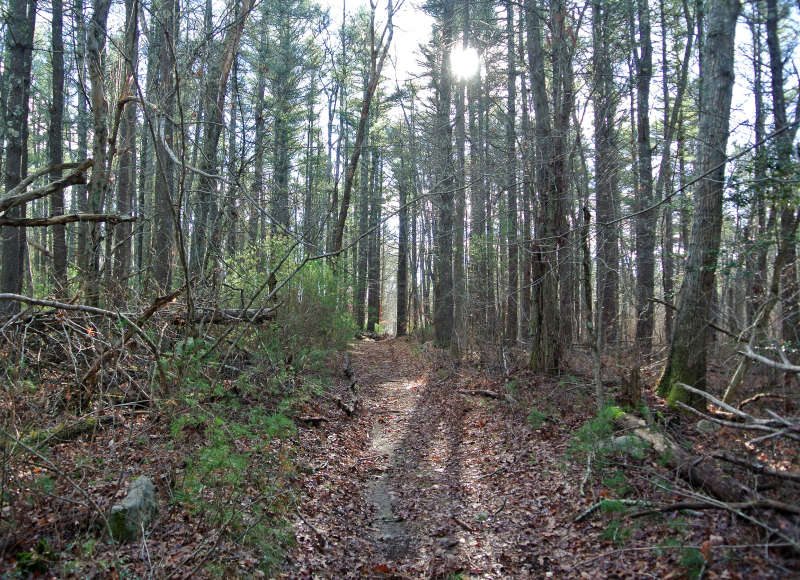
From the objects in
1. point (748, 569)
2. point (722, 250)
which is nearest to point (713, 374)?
point (722, 250)

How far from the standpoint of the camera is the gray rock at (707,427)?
5288 mm

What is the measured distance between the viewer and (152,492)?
4.04 m

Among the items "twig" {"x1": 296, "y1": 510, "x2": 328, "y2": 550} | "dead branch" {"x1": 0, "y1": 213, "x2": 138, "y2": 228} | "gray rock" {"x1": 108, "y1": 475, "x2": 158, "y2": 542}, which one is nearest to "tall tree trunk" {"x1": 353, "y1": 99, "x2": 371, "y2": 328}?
"dead branch" {"x1": 0, "y1": 213, "x2": 138, "y2": 228}

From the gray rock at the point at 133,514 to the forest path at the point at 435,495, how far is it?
1.22 metres

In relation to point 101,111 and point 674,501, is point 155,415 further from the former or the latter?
point 674,501

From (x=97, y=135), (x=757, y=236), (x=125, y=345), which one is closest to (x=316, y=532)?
(x=125, y=345)

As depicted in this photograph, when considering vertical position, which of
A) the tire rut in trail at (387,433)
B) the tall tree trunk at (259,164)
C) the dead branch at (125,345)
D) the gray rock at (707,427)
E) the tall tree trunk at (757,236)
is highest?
the tall tree trunk at (259,164)

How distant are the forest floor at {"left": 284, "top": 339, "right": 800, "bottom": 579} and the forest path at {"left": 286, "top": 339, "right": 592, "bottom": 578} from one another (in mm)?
18

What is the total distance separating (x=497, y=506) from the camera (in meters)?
5.31

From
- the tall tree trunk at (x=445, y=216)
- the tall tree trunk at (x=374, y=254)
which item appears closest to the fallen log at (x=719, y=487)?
the tall tree trunk at (x=445, y=216)

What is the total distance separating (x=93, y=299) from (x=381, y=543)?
15.7 feet

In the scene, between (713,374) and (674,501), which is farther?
(713,374)

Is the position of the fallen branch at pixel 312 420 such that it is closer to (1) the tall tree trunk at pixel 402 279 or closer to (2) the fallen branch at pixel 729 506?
(2) the fallen branch at pixel 729 506

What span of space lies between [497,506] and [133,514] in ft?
11.8
